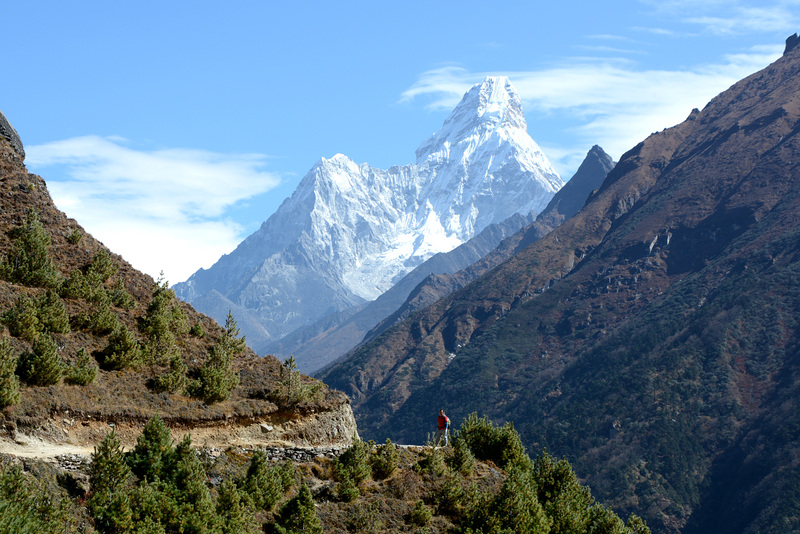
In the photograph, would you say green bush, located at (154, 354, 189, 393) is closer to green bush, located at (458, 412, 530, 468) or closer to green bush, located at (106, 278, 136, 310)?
green bush, located at (106, 278, 136, 310)

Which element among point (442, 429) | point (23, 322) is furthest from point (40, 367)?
point (442, 429)

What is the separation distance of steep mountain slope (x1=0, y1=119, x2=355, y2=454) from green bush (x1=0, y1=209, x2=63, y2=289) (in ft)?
0.14

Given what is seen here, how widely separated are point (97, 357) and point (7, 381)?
5227 millimetres

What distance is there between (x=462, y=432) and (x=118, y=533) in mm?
16524

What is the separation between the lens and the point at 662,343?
Answer: 188m

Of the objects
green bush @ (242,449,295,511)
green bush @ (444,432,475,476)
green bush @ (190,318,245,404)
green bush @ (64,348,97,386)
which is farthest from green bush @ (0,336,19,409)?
green bush @ (444,432,475,476)

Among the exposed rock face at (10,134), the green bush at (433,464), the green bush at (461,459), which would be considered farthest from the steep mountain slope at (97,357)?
the green bush at (461,459)

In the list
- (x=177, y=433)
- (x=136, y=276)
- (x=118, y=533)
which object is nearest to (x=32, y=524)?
(x=118, y=533)

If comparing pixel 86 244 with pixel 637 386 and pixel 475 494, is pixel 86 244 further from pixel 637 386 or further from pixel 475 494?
pixel 637 386

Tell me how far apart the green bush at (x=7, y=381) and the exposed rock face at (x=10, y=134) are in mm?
17163

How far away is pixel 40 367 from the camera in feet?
80.7

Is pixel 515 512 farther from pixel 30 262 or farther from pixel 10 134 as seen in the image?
pixel 10 134

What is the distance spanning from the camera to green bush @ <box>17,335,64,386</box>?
24594mm

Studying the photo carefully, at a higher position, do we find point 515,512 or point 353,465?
point 353,465
